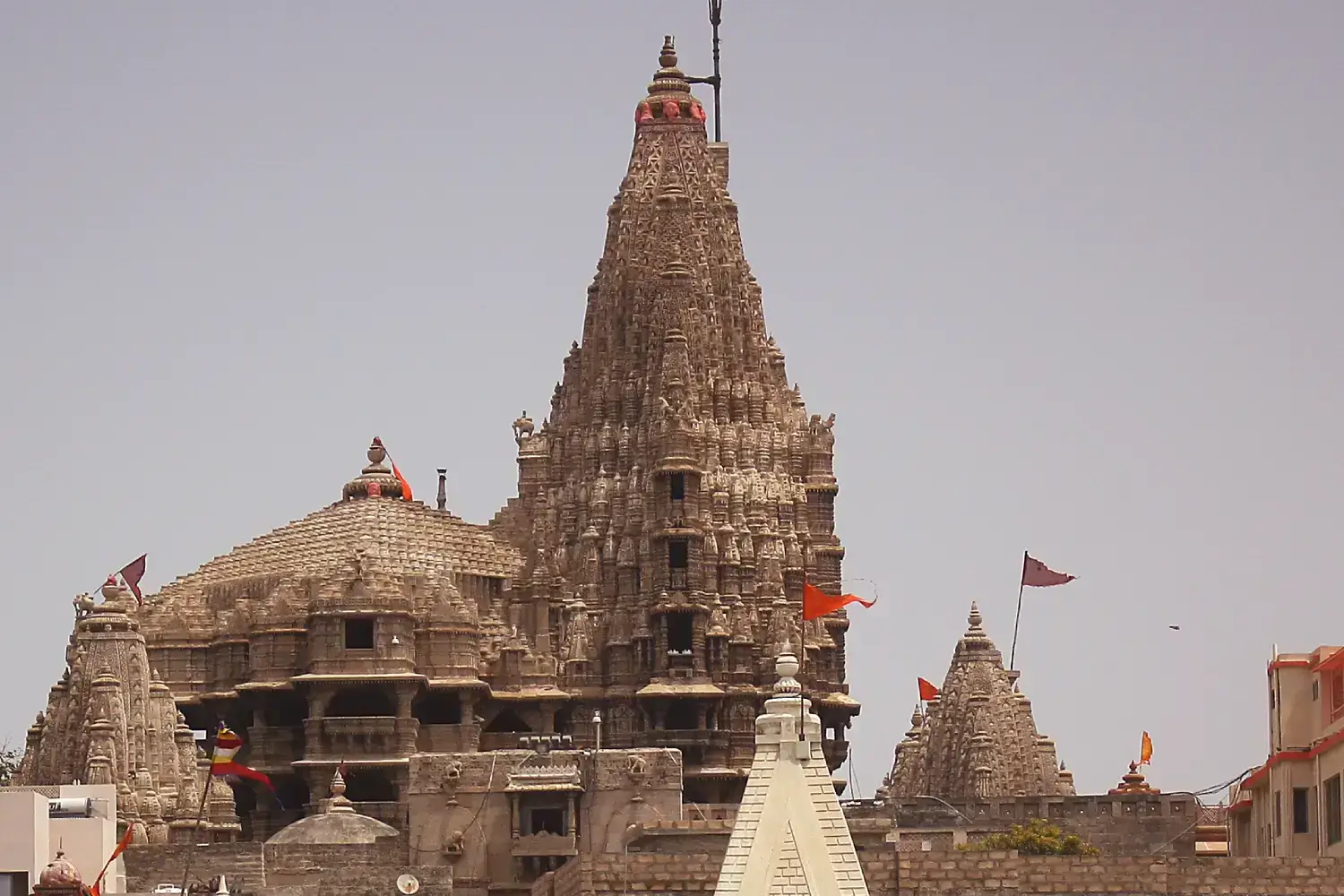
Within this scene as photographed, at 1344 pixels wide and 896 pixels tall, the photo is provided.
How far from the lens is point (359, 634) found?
134500 mm

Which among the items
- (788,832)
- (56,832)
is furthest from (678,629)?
(788,832)

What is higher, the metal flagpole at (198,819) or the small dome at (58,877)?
the metal flagpole at (198,819)

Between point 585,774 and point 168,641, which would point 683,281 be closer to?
point 168,641

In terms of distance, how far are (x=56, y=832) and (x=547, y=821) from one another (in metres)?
27.2

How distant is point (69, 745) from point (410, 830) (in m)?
8.15

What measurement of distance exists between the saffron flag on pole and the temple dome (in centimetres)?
465

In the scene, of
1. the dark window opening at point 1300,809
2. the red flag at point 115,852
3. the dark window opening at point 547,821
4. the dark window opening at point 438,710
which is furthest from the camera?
the dark window opening at point 438,710

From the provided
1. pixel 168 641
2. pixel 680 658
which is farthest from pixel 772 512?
pixel 168 641

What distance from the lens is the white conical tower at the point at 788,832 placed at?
64.6m

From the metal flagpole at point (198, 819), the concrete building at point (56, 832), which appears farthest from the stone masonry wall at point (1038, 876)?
the metal flagpole at point (198, 819)

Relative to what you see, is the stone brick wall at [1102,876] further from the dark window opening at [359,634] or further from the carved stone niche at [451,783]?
the dark window opening at [359,634]

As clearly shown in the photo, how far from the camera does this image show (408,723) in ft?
436

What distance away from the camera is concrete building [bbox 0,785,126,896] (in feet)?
271

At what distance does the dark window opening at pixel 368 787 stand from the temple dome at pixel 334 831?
12.6m
